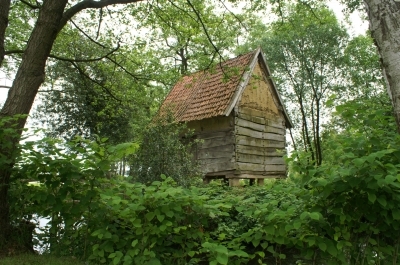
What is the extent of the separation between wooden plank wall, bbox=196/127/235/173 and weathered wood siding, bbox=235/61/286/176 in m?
0.25

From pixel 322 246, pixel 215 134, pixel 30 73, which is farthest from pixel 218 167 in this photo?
pixel 322 246

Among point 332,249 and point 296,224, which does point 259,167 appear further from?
point 296,224

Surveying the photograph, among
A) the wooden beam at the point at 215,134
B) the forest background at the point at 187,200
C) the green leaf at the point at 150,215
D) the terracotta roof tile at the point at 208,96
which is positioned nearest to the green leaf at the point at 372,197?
the forest background at the point at 187,200

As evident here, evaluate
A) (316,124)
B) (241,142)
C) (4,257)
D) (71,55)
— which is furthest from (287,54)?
(4,257)

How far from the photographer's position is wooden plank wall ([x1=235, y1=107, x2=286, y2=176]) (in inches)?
566

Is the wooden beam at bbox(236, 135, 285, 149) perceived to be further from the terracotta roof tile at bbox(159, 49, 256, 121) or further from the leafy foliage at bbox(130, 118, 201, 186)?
the leafy foliage at bbox(130, 118, 201, 186)

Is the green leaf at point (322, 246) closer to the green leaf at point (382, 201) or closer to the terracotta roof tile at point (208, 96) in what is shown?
the green leaf at point (382, 201)

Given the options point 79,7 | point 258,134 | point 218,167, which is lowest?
point 218,167

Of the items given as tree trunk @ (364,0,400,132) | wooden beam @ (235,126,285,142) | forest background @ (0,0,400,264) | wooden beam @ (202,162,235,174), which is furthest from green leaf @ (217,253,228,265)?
wooden beam @ (235,126,285,142)

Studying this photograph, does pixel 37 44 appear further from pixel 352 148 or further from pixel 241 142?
pixel 241 142

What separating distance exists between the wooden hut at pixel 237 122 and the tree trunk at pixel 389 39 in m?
9.52

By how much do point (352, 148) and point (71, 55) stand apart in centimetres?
1124

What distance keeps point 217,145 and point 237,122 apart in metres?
1.27

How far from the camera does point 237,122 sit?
1434cm
